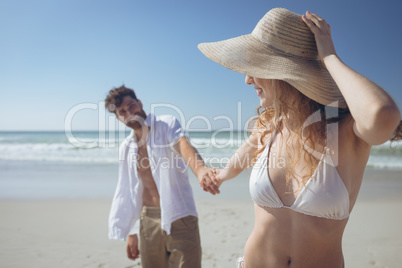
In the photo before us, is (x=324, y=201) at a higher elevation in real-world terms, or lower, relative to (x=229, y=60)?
lower

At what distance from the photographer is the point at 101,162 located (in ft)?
47.9

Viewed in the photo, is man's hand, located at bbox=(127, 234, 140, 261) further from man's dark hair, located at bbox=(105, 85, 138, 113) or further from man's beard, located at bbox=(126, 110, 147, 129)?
man's dark hair, located at bbox=(105, 85, 138, 113)

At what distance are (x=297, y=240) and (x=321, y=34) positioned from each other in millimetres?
1077

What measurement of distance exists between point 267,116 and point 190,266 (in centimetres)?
175

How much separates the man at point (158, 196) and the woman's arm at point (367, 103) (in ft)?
4.96

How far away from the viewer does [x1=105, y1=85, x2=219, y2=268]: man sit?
9.29 ft

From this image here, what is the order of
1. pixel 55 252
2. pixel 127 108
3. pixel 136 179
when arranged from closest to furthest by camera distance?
pixel 136 179 → pixel 127 108 → pixel 55 252

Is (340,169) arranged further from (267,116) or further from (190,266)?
(190,266)

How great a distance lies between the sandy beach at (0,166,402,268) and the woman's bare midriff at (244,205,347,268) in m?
3.11

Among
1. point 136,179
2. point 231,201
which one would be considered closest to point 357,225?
point 231,201

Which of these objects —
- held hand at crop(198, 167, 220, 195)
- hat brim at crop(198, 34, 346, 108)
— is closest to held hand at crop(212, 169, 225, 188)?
held hand at crop(198, 167, 220, 195)

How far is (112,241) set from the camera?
5.31 metres

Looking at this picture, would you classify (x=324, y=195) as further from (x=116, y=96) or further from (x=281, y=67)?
(x=116, y=96)

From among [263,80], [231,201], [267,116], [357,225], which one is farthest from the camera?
[231,201]
